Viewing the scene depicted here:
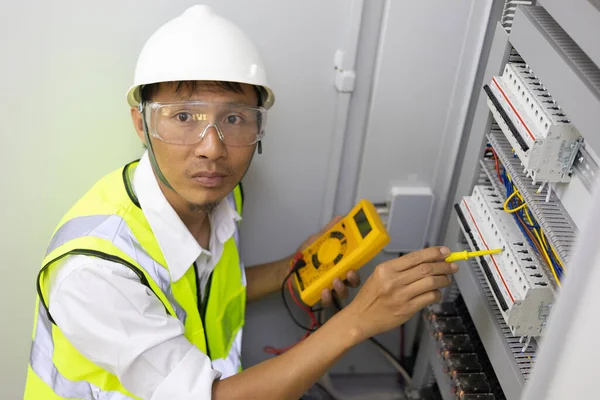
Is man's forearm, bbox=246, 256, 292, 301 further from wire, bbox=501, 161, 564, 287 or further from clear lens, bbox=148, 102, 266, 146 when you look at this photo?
wire, bbox=501, 161, 564, 287

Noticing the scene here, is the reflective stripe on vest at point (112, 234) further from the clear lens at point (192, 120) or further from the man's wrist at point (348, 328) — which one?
the man's wrist at point (348, 328)

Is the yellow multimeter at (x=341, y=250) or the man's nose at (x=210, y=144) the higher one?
the man's nose at (x=210, y=144)

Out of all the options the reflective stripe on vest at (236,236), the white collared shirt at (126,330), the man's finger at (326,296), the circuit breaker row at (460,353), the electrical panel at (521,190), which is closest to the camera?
the electrical panel at (521,190)

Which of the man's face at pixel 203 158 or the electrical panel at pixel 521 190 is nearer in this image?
the electrical panel at pixel 521 190

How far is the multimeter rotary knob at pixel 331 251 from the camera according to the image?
146 centimetres

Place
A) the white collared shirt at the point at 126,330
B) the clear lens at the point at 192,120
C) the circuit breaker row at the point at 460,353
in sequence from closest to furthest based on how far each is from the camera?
the white collared shirt at the point at 126,330, the clear lens at the point at 192,120, the circuit breaker row at the point at 460,353

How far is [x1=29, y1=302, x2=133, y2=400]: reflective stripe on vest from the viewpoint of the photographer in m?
1.25

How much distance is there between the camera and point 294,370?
1.21 meters

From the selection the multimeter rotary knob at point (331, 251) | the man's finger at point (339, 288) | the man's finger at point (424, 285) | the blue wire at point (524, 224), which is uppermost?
the blue wire at point (524, 224)

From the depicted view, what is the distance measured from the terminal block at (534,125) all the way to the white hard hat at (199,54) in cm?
48

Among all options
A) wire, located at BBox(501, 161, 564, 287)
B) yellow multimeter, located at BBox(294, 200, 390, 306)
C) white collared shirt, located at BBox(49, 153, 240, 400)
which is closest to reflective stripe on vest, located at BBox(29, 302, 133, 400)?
white collared shirt, located at BBox(49, 153, 240, 400)

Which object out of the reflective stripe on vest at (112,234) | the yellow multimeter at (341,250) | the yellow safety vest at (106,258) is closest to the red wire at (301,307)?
the yellow multimeter at (341,250)

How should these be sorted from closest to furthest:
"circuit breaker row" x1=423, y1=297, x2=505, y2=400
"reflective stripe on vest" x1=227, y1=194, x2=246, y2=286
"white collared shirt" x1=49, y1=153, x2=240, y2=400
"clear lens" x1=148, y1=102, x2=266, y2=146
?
"white collared shirt" x1=49, y1=153, x2=240, y2=400
"clear lens" x1=148, y1=102, x2=266, y2=146
"circuit breaker row" x1=423, y1=297, x2=505, y2=400
"reflective stripe on vest" x1=227, y1=194, x2=246, y2=286

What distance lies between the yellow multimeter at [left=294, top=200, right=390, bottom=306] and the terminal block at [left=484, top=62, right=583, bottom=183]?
1.20ft
